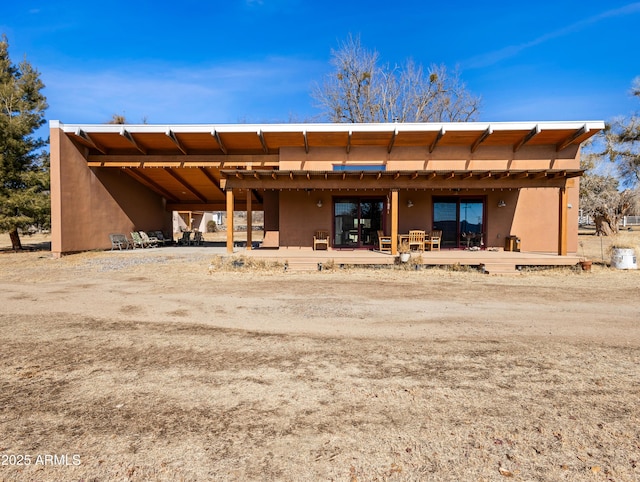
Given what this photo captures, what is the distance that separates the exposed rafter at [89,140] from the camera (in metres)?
12.9

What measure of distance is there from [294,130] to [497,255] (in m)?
7.55

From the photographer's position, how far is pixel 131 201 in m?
16.7

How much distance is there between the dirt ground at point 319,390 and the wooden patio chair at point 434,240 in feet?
20.3

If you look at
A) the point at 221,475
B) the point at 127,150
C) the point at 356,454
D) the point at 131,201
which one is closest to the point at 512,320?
the point at 356,454

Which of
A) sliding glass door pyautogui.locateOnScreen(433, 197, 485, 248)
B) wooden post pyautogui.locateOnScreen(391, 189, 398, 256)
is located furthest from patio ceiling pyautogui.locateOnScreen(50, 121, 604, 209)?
sliding glass door pyautogui.locateOnScreen(433, 197, 485, 248)

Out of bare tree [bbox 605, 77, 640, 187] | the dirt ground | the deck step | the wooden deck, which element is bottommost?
the dirt ground

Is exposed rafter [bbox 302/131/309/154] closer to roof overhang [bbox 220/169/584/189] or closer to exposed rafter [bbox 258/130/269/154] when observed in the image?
exposed rafter [bbox 258/130/269/154]

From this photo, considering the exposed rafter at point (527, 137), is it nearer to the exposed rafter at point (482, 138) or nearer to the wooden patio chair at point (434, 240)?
the exposed rafter at point (482, 138)

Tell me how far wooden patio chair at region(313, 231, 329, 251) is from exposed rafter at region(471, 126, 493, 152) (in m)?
5.93

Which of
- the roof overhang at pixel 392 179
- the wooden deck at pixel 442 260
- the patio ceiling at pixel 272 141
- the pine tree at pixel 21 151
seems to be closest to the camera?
the wooden deck at pixel 442 260

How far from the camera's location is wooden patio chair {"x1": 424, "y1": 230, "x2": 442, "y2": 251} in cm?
1214

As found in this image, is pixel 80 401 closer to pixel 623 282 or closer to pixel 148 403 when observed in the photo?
pixel 148 403

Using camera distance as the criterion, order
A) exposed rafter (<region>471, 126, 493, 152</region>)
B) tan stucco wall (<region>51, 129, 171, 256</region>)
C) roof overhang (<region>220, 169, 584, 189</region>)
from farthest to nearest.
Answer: tan stucco wall (<region>51, 129, 171, 256</region>) → exposed rafter (<region>471, 126, 493, 152</region>) → roof overhang (<region>220, 169, 584, 189</region>)

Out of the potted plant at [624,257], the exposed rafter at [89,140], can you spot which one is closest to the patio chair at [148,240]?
the exposed rafter at [89,140]
